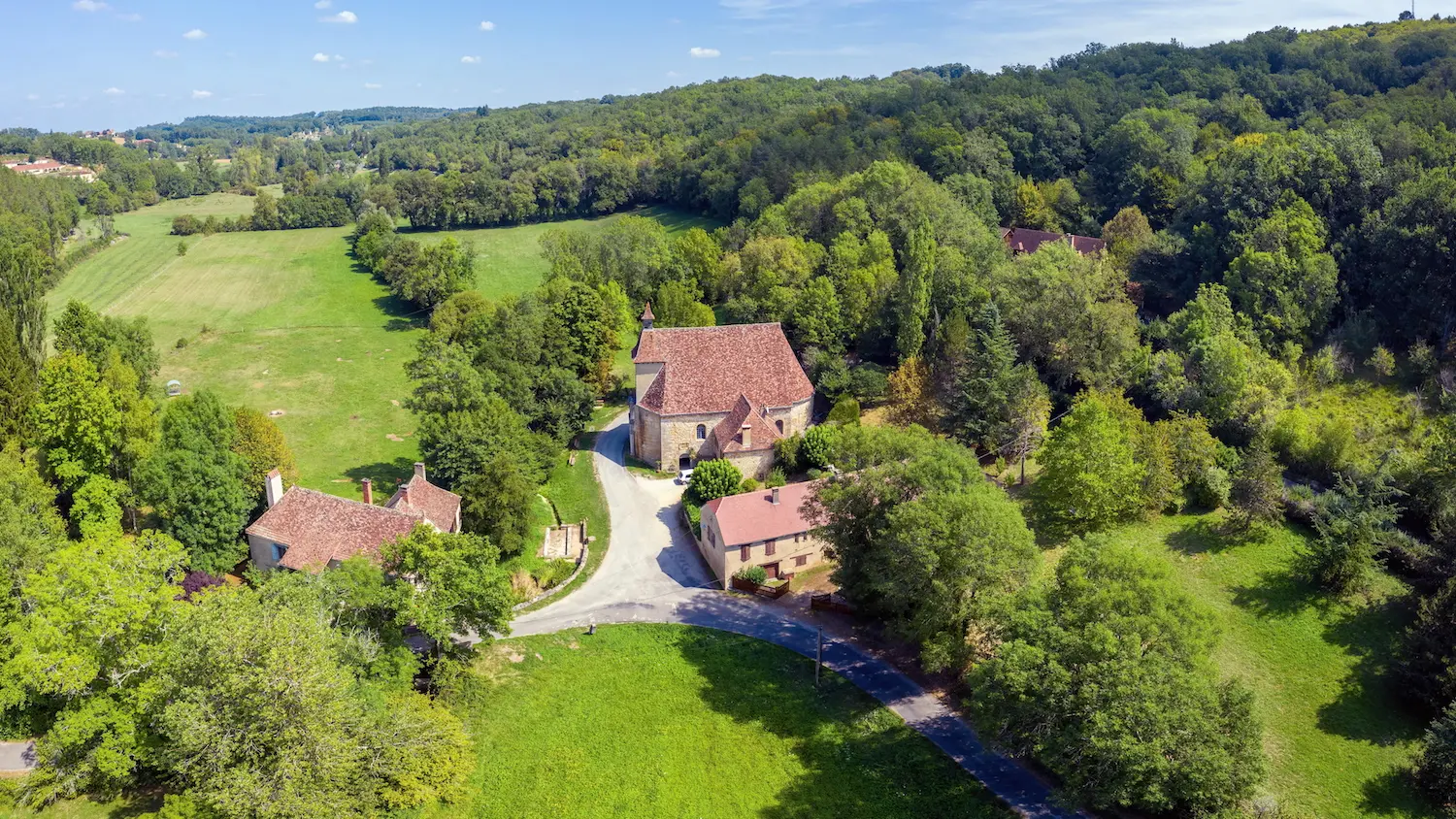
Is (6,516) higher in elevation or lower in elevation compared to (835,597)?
higher

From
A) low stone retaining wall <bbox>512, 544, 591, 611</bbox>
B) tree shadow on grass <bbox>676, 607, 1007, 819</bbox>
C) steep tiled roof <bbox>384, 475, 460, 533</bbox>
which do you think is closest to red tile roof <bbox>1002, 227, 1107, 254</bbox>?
low stone retaining wall <bbox>512, 544, 591, 611</bbox>

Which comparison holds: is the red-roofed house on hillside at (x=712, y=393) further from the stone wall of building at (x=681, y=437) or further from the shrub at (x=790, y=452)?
the shrub at (x=790, y=452)

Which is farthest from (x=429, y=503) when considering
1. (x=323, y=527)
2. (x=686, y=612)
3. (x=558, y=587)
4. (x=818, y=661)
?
(x=818, y=661)

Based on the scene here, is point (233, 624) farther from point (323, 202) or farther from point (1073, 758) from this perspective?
point (323, 202)

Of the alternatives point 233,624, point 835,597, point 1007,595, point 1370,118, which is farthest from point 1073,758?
point 1370,118

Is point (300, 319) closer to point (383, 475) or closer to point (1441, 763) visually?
point (383, 475)
